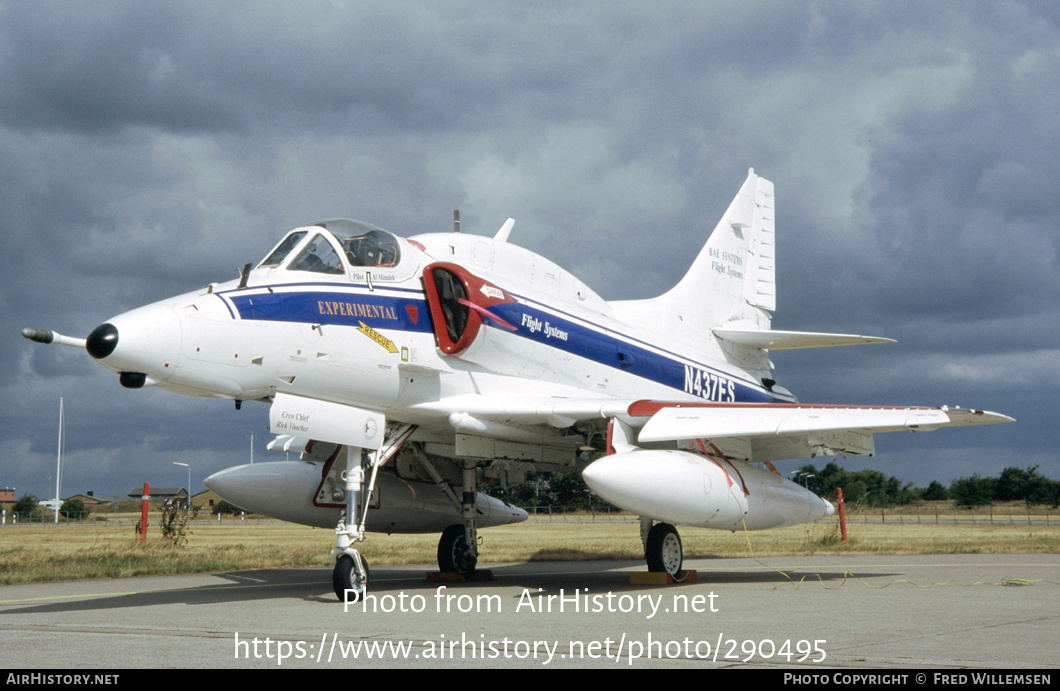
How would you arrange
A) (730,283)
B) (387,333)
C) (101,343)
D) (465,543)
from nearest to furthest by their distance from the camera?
(101,343)
(387,333)
(465,543)
(730,283)

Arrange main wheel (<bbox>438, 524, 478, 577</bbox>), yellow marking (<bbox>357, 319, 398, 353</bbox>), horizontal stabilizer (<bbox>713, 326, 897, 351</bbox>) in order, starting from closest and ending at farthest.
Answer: yellow marking (<bbox>357, 319, 398, 353</bbox>) → main wheel (<bbox>438, 524, 478, 577</bbox>) → horizontal stabilizer (<bbox>713, 326, 897, 351</bbox>)

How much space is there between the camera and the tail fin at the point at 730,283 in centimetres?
1730

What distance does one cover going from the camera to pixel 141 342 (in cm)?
931

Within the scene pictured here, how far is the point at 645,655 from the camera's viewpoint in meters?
6.53

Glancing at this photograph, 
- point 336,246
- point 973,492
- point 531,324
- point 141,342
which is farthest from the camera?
point 973,492

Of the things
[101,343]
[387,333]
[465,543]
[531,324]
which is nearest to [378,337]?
[387,333]

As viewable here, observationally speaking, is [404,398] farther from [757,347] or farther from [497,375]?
[757,347]

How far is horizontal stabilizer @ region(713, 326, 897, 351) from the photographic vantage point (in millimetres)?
16609

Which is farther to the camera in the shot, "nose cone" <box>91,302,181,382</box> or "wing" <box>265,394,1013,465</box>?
"wing" <box>265,394,1013,465</box>

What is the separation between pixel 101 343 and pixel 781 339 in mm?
12260

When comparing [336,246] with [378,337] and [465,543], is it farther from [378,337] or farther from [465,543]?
[465,543]

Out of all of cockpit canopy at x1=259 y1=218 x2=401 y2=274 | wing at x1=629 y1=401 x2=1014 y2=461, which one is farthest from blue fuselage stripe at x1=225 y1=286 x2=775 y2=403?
wing at x1=629 y1=401 x2=1014 y2=461

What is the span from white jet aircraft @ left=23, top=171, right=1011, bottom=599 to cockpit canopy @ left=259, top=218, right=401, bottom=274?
0.02m

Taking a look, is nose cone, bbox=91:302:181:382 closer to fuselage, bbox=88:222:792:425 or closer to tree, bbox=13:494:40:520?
fuselage, bbox=88:222:792:425
